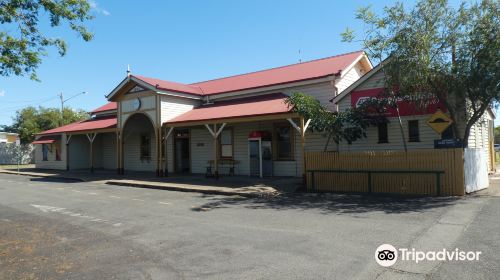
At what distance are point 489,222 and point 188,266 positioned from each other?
6.35 meters

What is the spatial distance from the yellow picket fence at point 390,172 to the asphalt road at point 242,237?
34.6 inches

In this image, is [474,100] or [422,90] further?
[422,90]

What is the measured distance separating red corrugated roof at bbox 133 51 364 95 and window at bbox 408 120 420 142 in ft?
13.2

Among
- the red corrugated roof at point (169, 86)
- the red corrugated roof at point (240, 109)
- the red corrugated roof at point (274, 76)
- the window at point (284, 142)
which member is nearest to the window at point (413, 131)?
the red corrugated roof at point (274, 76)

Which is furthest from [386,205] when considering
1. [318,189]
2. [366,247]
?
[366,247]

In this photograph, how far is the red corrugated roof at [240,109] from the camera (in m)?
17.3

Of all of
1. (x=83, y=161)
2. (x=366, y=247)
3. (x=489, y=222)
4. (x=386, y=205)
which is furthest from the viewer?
(x=83, y=161)

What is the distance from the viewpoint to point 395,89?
14.4 m

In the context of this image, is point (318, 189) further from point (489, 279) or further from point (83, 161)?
point (83, 161)

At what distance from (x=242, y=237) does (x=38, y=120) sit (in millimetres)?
53469

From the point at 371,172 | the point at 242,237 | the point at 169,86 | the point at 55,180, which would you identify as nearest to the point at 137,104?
the point at 169,86

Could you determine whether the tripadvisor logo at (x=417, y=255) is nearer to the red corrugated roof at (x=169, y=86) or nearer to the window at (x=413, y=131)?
the window at (x=413, y=131)

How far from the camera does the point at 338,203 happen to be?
38.1ft

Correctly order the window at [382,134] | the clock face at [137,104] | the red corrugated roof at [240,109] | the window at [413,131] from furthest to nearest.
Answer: the clock face at [137,104]
the red corrugated roof at [240,109]
the window at [382,134]
the window at [413,131]
